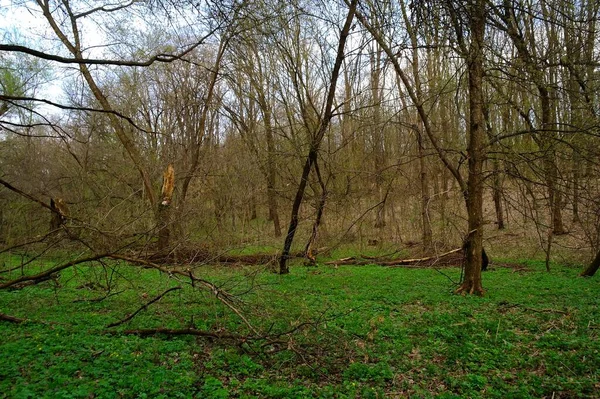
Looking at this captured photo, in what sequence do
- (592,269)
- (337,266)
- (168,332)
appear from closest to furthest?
(168,332) → (592,269) → (337,266)

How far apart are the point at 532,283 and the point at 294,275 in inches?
225

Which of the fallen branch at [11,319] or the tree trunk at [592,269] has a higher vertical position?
the fallen branch at [11,319]

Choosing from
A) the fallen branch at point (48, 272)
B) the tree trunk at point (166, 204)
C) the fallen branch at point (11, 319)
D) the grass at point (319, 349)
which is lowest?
the grass at point (319, 349)

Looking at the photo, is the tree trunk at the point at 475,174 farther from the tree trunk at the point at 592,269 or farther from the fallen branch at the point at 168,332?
the fallen branch at the point at 168,332

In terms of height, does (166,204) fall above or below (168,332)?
above

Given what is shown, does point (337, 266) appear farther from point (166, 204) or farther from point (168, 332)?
point (168, 332)

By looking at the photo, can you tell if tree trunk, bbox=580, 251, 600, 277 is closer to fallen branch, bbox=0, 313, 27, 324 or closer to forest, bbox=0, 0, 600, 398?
forest, bbox=0, 0, 600, 398

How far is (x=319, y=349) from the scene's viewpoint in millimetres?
4988

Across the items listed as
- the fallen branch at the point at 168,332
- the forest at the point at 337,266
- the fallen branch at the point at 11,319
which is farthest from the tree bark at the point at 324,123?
the fallen branch at the point at 11,319

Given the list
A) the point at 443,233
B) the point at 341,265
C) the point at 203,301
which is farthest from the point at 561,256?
the point at 203,301

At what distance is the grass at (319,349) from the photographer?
386cm

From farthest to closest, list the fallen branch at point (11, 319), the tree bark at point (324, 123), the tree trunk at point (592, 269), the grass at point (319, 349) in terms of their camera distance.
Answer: the tree trunk at point (592, 269) < the tree bark at point (324, 123) < the fallen branch at point (11, 319) < the grass at point (319, 349)

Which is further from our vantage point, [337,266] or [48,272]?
[337,266]

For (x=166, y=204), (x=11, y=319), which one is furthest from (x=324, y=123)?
(x=11, y=319)
